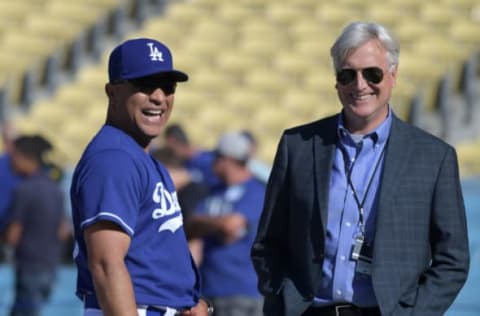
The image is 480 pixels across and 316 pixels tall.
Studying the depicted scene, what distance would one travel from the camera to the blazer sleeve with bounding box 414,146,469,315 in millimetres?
3947

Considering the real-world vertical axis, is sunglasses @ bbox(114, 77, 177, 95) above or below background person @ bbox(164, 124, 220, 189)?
above

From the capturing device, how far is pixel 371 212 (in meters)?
3.99

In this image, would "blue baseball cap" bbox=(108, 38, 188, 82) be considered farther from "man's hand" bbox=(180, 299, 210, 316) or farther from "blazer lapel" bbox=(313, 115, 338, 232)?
"man's hand" bbox=(180, 299, 210, 316)

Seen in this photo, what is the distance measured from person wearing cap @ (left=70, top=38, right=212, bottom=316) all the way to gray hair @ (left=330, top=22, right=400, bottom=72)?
478mm

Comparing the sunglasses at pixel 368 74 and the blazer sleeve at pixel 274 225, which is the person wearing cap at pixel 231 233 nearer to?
the blazer sleeve at pixel 274 225

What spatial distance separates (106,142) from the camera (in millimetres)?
3811

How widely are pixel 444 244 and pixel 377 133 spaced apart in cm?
40

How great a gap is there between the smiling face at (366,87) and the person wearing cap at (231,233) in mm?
3451

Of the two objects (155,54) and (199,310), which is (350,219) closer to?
(199,310)

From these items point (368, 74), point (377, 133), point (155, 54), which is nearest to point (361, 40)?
point (368, 74)

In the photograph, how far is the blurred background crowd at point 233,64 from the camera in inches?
466

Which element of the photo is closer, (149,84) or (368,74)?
(149,84)

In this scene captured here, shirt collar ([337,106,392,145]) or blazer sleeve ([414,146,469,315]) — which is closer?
blazer sleeve ([414,146,469,315])

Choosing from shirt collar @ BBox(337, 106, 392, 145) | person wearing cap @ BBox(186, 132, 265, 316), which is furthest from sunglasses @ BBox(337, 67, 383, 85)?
person wearing cap @ BBox(186, 132, 265, 316)
